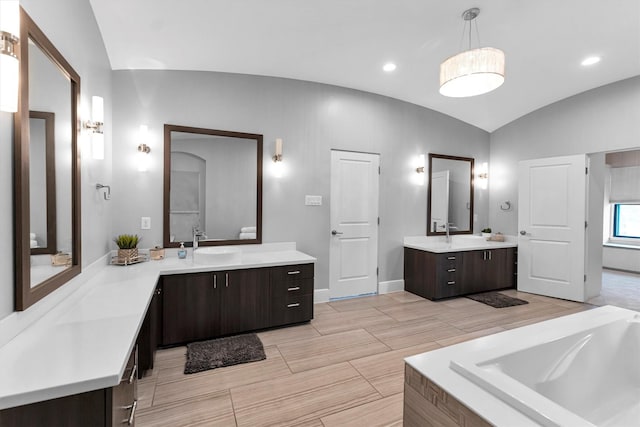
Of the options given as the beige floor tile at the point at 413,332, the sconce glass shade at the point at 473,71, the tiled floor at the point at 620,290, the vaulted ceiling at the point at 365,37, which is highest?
the vaulted ceiling at the point at 365,37

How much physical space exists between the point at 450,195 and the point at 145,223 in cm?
426

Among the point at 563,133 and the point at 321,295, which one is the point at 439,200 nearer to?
the point at 563,133

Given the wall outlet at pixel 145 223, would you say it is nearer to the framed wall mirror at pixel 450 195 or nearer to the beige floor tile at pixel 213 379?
the beige floor tile at pixel 213 379

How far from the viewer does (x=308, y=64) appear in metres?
3.34

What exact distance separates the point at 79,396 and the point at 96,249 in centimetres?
178

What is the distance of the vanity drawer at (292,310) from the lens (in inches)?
119

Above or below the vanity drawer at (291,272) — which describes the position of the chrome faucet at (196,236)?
above

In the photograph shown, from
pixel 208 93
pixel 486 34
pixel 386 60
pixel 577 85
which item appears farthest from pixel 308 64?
pixel 577 85

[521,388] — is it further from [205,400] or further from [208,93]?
[208,93]

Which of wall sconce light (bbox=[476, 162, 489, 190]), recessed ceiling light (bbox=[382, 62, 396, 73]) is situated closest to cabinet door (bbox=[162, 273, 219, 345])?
recessed ceiling light (bbox=[382, 62, 396, 73])

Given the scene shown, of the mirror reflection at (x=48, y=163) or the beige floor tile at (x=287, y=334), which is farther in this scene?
the beige floor tile at (x=287, y=334)

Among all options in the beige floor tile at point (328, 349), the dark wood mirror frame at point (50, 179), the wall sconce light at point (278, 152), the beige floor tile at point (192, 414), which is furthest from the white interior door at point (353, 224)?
the dark wood mirror frame at point (50, 179)

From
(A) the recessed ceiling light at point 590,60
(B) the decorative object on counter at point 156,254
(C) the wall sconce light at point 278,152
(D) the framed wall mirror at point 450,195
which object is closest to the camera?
(B) the decorative object on counter at point 156,254

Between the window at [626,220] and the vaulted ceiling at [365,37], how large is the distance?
172 inches
